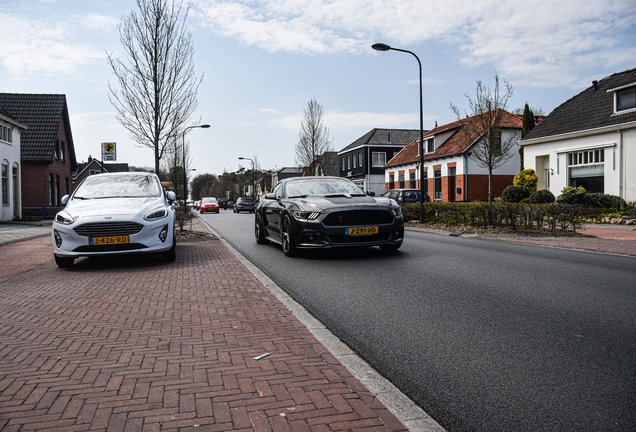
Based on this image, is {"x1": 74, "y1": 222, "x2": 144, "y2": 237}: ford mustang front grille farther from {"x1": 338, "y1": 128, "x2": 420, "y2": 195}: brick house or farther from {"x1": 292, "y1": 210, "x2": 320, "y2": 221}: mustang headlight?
{"x1": 338, "y1": 128, "x2": 420, "y2": 195}: brick house

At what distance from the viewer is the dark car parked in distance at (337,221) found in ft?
30.4

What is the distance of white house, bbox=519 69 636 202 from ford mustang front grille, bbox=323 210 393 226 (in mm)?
16915

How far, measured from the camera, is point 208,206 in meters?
49.5

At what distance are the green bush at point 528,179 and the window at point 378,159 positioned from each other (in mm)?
27893

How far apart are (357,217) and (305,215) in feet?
3.06

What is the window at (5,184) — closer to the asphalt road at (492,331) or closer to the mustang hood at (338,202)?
the mustang hood at (338,202)

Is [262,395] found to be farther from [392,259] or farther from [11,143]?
[11,143]

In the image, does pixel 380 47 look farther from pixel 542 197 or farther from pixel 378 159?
pixel 378 159

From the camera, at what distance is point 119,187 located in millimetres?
10336

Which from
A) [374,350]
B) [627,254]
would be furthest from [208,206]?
[374,350]

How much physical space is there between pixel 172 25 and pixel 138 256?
27.8 ft

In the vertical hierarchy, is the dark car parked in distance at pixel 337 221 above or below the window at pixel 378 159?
below

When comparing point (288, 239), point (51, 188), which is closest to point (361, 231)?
point (288, 239)

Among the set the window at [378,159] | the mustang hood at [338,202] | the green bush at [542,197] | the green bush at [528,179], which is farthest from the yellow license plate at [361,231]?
the window at [378,159]
